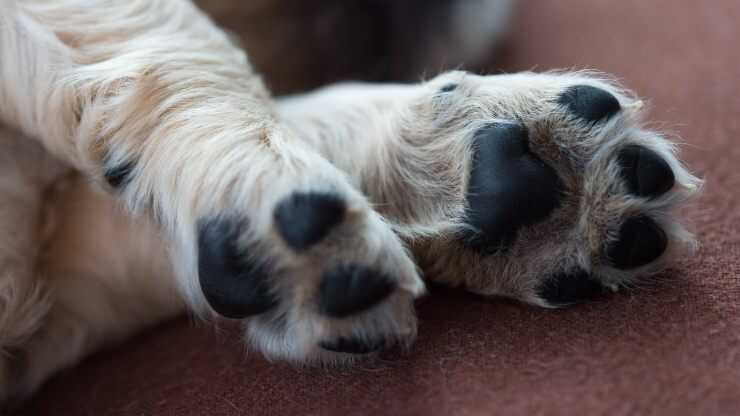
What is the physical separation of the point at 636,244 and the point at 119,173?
1.47 ft

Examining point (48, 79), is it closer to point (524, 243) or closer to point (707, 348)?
point (524, 243)

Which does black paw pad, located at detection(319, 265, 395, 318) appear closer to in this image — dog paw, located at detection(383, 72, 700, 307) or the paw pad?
dog paw, located at detection(383, 72, 700, 307)

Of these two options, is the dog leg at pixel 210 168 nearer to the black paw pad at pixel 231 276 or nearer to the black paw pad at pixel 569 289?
the black paw pad at pixel 231 276

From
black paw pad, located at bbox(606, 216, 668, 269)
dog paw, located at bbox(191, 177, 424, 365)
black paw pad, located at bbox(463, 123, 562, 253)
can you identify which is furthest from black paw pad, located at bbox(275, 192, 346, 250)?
black paw pad, located at bbox(606, 216, 668, 269)

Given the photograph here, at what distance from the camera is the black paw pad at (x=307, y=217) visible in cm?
53

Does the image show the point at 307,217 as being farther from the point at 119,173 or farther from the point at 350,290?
the point at 119,173

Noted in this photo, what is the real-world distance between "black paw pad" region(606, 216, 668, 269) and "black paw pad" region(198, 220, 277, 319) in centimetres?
28

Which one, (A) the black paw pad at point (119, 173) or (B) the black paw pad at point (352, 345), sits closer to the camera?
(B) the black paw pad at point (352, 345)

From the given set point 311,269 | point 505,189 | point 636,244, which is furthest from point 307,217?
point 636,244

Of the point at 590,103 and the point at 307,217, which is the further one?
the point at 590,103

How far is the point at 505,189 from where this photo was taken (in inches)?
23.1

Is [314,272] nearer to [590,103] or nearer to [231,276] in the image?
[231,276]

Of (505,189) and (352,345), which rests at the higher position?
(505,189)

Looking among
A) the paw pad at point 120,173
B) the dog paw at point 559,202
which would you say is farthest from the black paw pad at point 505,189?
the paw pad at point 120,173
